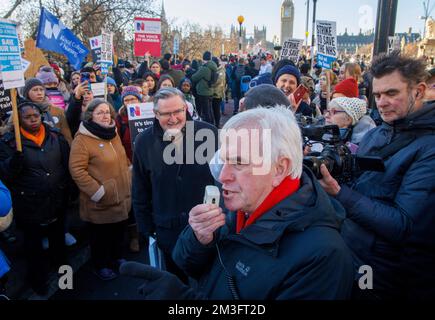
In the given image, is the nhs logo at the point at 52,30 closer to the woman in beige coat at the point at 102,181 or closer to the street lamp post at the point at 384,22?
the woman in beige coat at the point at 102,181

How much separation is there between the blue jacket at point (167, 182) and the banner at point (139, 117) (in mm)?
1819

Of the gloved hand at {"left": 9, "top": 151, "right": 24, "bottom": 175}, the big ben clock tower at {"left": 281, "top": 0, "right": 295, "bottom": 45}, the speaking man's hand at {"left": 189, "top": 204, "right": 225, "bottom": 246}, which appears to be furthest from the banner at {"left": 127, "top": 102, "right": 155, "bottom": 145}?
the big ben clock tower at {"left": 281, "top": 0, "right": 295, "bottom": 45}

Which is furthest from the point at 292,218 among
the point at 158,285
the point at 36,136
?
the point at 36,136

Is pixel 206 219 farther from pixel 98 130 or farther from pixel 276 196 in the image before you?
pixel 98 130

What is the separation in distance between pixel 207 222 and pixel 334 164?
78 centimetres

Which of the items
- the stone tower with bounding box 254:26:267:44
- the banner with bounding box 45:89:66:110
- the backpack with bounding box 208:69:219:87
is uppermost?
the stone tower with bounding box 254:26:267:44

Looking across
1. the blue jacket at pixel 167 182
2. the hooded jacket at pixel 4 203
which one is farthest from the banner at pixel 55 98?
the hooded jacket at pixel 4 203

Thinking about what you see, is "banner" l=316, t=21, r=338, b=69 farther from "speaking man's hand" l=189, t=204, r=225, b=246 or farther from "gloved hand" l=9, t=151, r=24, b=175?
"speaking man's hand" l=189, t=204, r=225, b=246

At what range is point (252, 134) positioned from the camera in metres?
1.47

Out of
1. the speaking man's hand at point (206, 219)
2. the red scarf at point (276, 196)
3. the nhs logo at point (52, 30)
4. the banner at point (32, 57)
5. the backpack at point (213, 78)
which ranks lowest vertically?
the speaking man's hand at point (206, 219)

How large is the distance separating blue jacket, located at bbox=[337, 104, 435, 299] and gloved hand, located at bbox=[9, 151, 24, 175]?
2.83 meters

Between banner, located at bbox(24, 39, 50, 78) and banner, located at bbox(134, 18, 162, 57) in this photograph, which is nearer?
banner, located at bbox(24, 39, 50, 78)

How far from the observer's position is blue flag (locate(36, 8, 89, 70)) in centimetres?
638

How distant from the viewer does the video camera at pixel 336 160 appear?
1739 mm
